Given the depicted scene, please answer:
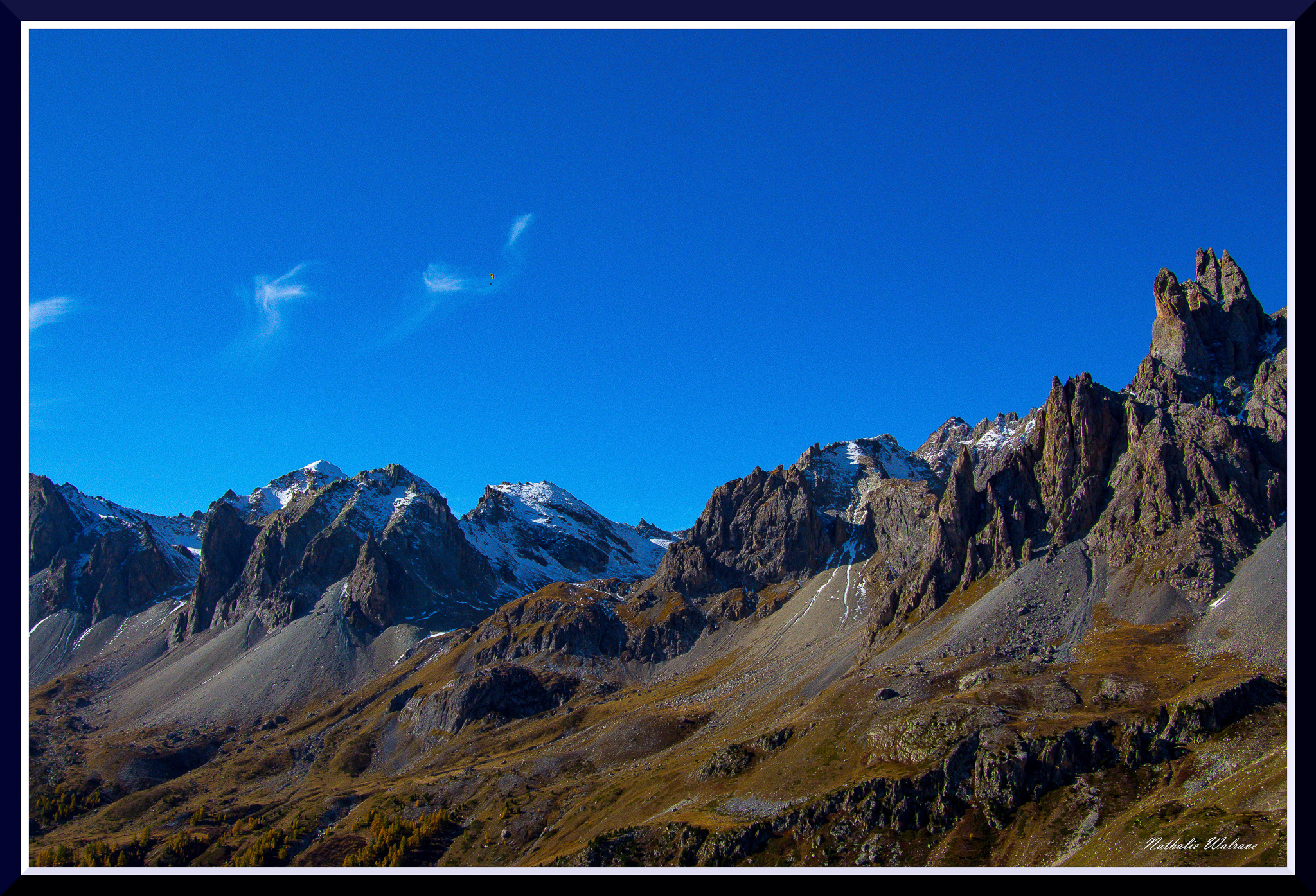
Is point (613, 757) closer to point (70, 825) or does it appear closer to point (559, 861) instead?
point (559, 861)

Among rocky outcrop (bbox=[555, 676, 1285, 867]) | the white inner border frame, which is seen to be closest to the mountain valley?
rocky outcrop (bbox=[555, 676, 1285, 867])

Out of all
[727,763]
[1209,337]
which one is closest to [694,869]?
[727,763]

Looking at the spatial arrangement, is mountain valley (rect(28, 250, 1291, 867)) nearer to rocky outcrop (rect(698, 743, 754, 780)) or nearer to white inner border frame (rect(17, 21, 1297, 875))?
rocky outcrop (rect(698, 743, 754, 780))

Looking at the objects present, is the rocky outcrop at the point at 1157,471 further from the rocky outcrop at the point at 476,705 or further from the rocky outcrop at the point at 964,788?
the rocky outcrop at the point at 476,705

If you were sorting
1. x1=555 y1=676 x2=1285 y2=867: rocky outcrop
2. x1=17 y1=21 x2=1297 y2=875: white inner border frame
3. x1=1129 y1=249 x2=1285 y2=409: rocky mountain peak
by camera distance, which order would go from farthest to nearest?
x1=1129 y1=249 x2=1285 y2=409: rocky mountain peak < x1=555 y1=676 x2=1285 y2=867: rocky outcrop < x1=17 y1=21 x2=1297 y2=875: white inner border frame

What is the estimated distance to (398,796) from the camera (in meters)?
134
